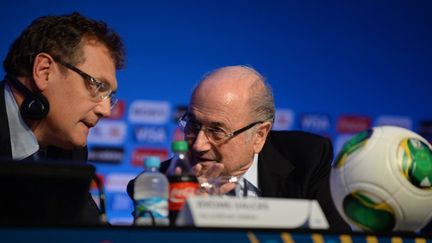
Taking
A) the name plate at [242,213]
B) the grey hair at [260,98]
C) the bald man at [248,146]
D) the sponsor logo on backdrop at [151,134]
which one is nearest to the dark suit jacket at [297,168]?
the bald man at [248,146]

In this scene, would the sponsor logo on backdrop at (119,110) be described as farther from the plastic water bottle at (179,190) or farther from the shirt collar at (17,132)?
the plastic water bottle at (179,190)

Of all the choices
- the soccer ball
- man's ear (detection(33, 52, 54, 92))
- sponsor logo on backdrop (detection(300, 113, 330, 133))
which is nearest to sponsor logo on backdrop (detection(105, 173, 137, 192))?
sponsor logo on backdrop (detection(300, 113, 330, 133))

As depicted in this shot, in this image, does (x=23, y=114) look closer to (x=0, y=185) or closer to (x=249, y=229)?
(x=0, y=185)

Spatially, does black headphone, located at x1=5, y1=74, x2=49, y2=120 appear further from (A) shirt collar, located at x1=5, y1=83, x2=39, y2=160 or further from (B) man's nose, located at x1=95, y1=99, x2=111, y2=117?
(B) man's nose, located at x1=95, y1=99, x2=111, y2=117

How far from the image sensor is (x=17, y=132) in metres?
1.97

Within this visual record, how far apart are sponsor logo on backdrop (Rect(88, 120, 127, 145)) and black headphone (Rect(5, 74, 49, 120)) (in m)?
1.79

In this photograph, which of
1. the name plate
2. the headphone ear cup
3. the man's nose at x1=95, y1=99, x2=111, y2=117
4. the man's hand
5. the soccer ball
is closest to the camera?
the name plate

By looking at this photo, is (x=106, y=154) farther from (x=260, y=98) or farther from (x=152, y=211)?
A: (x=152, y=211)

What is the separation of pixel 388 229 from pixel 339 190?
12 centimetres

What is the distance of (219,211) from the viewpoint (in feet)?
3.39

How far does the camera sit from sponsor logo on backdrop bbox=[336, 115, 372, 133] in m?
4.10

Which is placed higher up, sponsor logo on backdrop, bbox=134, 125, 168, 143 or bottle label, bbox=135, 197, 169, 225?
bottle label, bbox=135, 197, 169, 225

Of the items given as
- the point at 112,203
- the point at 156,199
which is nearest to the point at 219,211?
the point at 156,199

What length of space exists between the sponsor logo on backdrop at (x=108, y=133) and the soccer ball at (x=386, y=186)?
2.61 metres
